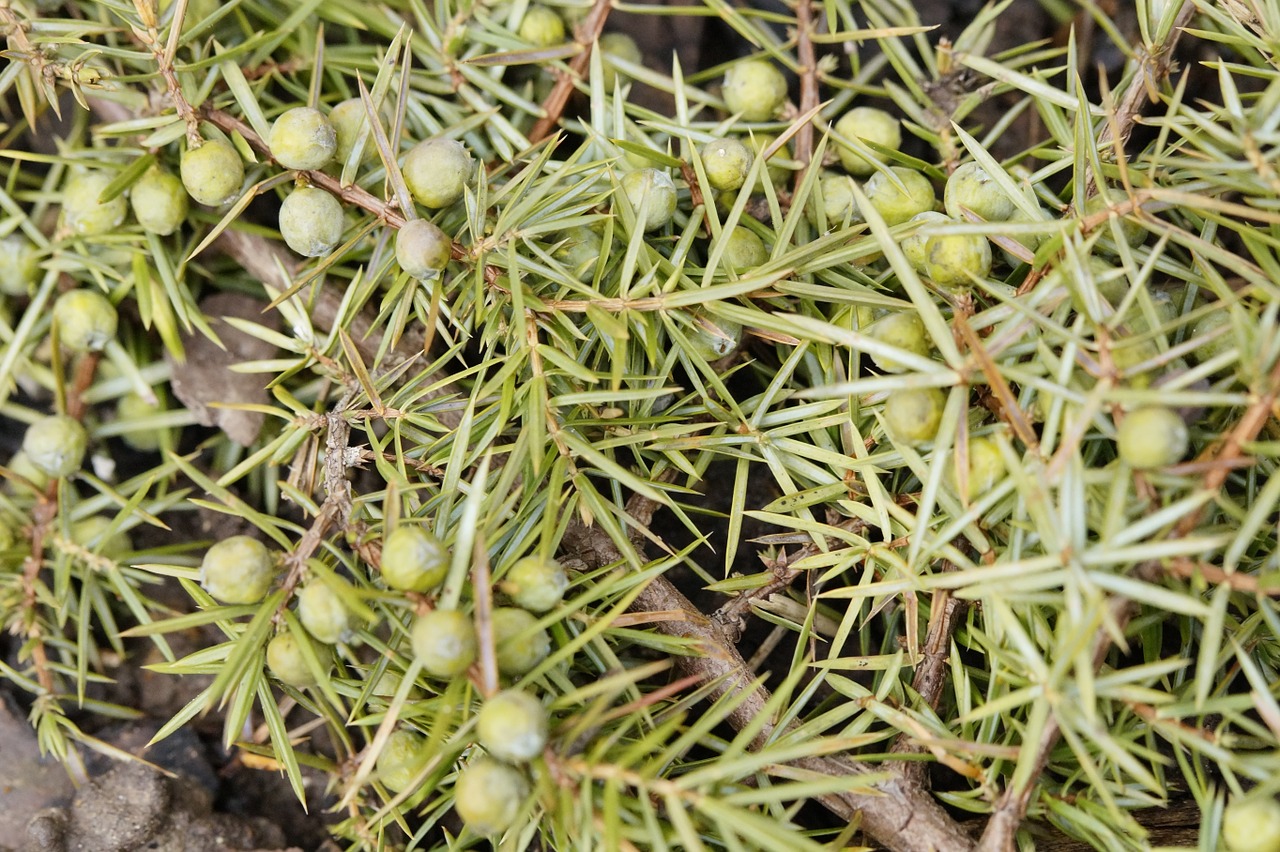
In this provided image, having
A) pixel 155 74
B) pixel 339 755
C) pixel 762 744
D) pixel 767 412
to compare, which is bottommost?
pixel 339 755

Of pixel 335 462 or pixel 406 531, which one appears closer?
pixel 406 531

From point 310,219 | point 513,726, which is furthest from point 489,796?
point 310,219

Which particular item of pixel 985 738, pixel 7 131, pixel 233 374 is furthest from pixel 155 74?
pixel 985 738

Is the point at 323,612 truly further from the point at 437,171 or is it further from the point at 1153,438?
the point at 1153,438

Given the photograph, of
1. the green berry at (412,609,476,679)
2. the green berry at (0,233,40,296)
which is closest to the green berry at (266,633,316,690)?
the green berry at (412,609,476,679)

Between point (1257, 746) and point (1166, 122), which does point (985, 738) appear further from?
point (1166, 122)

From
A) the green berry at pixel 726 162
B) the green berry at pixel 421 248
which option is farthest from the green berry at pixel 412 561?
the green berry at pixel 726 162
